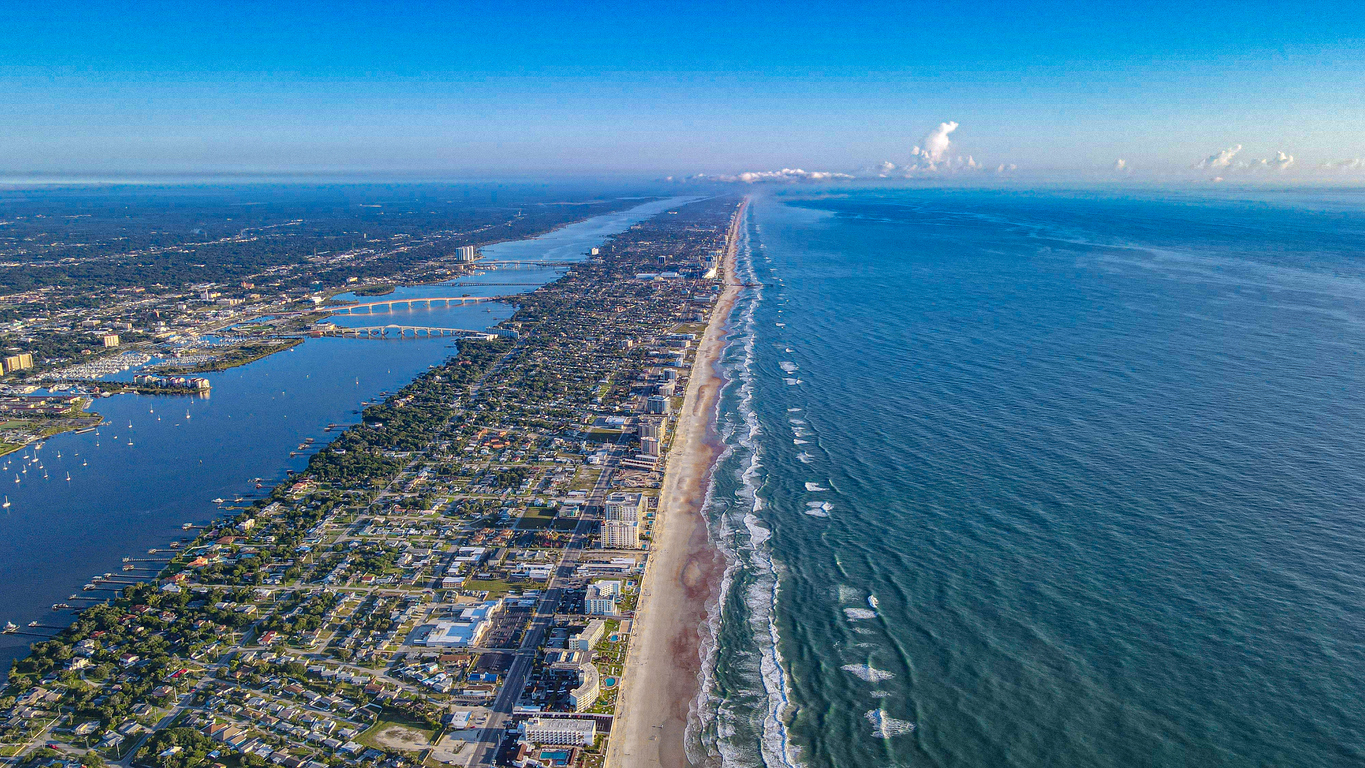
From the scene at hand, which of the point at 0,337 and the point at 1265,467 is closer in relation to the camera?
the point at 1265,467

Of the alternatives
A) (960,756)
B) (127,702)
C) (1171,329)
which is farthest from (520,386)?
(1171,329)

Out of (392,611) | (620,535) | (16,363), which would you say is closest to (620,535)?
(620,535)

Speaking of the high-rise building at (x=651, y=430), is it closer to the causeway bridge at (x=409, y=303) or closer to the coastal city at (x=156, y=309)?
the coastal city at (x=156, y=309)

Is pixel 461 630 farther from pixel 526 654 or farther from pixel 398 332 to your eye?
pixel 398 332

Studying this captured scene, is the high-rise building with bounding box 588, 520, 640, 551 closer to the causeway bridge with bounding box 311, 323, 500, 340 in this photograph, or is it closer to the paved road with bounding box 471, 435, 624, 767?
the paved road with bounding box 471, 435, 624, 767

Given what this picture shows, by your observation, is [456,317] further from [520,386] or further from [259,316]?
[520,386]

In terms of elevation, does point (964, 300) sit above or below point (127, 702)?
above
